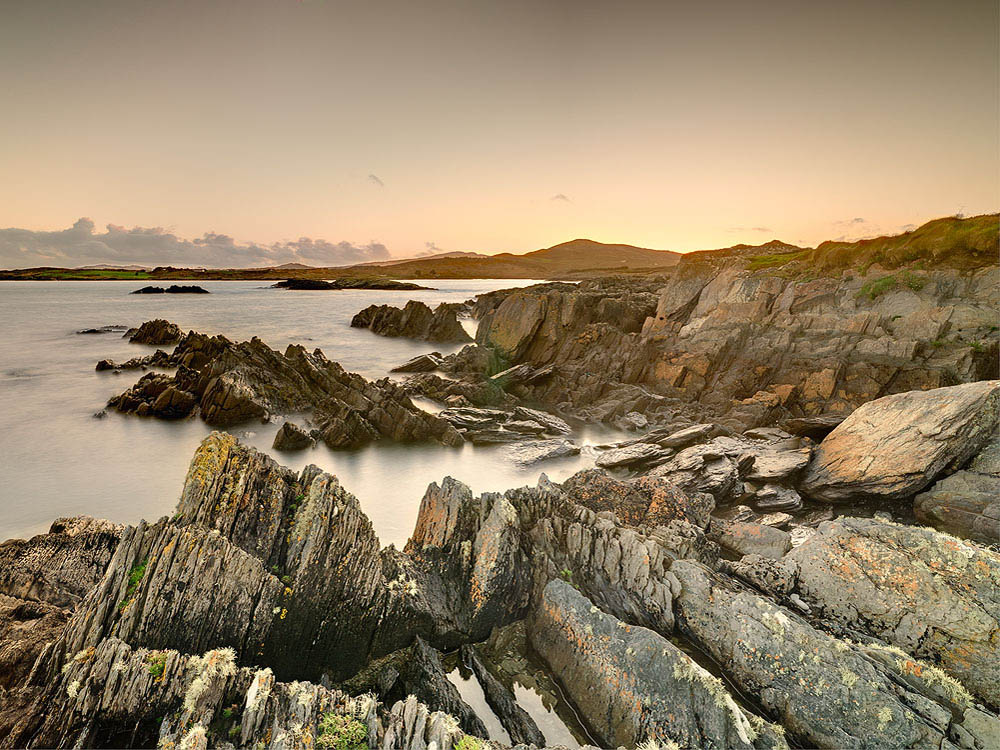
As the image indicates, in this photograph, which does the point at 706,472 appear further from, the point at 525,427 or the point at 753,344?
the point at 753,344

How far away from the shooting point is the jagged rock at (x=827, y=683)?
7273 millimetres

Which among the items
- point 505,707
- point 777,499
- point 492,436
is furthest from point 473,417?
point 505,707

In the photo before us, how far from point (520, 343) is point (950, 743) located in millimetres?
31916

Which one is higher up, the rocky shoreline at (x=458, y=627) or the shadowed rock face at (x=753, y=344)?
the shadowed rock face at (x=753, y=344)

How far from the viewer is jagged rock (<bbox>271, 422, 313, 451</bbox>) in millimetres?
21922

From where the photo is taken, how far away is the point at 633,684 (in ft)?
27.5

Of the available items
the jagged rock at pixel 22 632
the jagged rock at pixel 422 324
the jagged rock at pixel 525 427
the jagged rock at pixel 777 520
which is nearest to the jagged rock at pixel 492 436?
the jagged rock at pixel 525 427

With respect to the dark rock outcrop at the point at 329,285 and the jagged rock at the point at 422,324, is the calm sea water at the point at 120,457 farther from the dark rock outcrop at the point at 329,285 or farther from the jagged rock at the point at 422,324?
the dark rock outcrop at the point at 329,285

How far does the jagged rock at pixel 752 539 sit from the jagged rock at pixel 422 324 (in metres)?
40.5

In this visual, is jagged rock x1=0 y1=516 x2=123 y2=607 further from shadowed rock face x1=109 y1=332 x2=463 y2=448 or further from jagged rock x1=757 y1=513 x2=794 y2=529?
jagged rock x1=757 y1=513 x2=794 y2=529

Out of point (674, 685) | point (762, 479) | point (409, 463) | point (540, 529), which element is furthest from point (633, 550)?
point (409, 463)

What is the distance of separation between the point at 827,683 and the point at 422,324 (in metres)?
49.6

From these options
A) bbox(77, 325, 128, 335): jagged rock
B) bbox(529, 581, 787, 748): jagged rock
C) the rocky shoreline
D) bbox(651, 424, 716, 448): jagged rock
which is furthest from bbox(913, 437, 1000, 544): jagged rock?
bbox(77, 325, 128, 335): jagged rock

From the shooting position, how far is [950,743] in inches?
273
